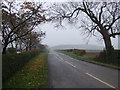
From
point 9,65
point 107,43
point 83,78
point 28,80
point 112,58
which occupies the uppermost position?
point 107,43

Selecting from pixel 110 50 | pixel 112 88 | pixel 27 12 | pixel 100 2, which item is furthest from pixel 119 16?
pixel 112 88

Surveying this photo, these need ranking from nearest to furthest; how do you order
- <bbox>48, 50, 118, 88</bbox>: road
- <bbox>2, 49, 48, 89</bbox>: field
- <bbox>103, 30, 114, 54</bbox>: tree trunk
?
<bbox>2, 49, 48, 89</bbox>: field
<bbox>48, 50, 118, 88</bbox>: road
<bbox>103, 30, 114, 54</bbox>: tree trunk

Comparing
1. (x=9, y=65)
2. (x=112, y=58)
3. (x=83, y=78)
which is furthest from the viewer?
(x=112, y=58)

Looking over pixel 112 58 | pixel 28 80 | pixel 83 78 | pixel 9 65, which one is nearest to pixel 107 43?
pixel 112 58

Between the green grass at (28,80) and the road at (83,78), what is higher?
the green grass at (28,80)

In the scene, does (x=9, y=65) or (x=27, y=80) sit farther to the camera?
(x=9, y=65)

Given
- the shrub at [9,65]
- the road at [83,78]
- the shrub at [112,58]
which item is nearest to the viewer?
the road at [83,78]

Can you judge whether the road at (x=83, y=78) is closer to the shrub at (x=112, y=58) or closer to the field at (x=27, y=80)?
→ the field at (x=27, y=80)

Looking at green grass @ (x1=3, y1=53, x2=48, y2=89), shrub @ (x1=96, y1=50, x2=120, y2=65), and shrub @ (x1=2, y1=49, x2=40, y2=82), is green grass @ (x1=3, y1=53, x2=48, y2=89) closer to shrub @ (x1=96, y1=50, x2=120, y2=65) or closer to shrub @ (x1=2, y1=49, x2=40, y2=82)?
shrub @ (x1=2, y1=49, x2=40, y2=82)

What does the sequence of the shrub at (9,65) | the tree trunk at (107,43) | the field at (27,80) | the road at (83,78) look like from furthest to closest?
the tree trunk at (107,43) < the shrub at (9,65) < the road at (83,78) < the field at (27,80)

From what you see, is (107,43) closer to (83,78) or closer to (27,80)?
(83,78)

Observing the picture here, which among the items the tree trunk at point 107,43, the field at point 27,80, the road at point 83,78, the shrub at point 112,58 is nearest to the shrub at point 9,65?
the field at point 27,80

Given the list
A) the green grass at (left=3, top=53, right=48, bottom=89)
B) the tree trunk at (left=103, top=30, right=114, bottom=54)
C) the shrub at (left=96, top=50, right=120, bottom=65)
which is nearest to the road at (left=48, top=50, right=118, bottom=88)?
the green grass at (left=3, top=53, right=48, bottom=89)

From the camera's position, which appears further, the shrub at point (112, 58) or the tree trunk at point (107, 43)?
the tree trunk at point (107, 43)
